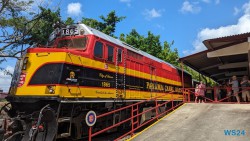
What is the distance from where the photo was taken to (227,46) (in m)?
13.7

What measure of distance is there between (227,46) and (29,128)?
10246 mm

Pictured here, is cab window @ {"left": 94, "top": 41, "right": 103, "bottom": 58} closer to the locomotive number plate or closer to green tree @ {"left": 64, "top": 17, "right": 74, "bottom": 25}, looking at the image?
the locomotive number plate

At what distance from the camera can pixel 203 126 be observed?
9133 mm

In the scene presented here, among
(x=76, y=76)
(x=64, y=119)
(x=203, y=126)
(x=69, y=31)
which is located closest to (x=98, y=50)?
(x=69, y=31)

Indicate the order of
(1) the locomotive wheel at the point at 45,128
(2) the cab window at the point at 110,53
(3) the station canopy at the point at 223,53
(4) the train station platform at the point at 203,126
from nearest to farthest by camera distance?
(1) the locomotive wheel at the point at 45,128, (4) the train station platform at the point at 203,126, (2) the cab window at the point at 110,53, (3) the station canopy at the point at 223,53

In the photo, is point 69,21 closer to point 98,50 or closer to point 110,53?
point 110,53

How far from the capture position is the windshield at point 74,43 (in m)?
9.69

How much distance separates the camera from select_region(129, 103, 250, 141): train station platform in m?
8.17

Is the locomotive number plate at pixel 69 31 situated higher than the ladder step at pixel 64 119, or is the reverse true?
the locomotive number plate at pixel 69 31

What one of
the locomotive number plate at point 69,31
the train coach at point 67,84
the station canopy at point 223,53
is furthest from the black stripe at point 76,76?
the station canopy at point 223,53

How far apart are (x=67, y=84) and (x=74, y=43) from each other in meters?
2.10

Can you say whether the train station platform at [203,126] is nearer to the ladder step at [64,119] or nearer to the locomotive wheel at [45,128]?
the ladder step at [64,119]

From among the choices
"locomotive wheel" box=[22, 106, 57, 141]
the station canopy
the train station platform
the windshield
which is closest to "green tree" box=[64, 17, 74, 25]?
the station canopy

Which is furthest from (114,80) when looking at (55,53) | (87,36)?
(55,53)
